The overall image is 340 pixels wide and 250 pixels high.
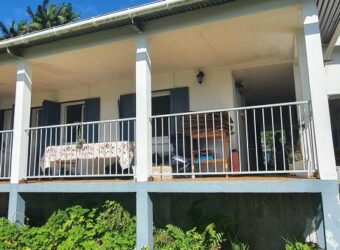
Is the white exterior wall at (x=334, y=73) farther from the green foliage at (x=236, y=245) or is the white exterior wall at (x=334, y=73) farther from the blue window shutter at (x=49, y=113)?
the blue window shutter at (x=49, y=113)

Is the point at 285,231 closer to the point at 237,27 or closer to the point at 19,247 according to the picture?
the point at 237,27

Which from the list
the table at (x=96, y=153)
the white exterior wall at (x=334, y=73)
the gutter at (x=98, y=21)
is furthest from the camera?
the white exterior wall at (x=334, y=73)

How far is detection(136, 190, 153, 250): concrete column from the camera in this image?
5.19 metres

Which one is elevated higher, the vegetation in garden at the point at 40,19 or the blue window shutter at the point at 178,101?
the vegetation in garden at the point at 40,19

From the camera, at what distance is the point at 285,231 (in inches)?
218

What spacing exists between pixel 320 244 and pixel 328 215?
0.85 m

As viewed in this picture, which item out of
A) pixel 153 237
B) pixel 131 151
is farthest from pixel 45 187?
pixel 153 237

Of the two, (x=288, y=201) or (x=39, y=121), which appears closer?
(x=288, y=201)

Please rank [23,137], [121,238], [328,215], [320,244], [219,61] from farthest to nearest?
1. [219,61]
2. [23,137]
3. [121,238]
4. [320,244]
5. [328,215]

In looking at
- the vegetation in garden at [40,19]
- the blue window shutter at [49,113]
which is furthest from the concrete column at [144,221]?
the vegetation in garden at [40,19]

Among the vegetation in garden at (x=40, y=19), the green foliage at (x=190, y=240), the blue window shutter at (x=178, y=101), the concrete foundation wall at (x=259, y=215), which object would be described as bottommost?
the green foliage at (x=190, y=240)

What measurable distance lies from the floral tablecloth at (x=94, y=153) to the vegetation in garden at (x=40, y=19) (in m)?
20.5

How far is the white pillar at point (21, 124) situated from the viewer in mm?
6395

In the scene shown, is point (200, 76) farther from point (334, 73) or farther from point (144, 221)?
point (144, 221)
